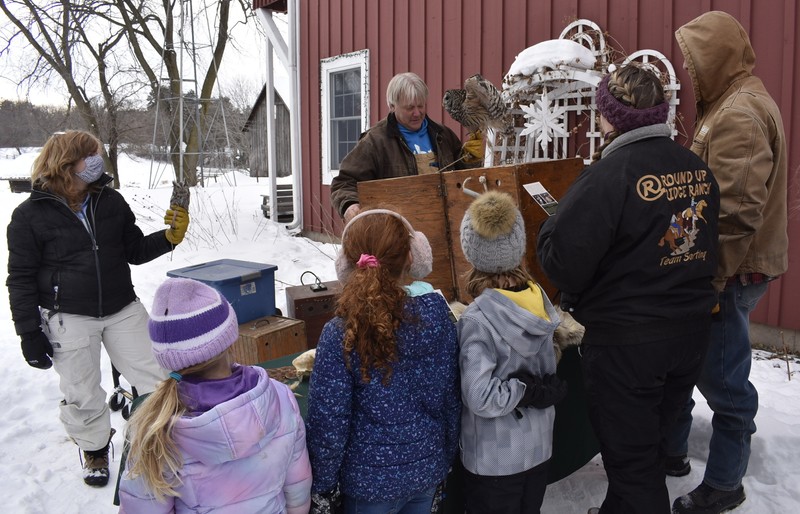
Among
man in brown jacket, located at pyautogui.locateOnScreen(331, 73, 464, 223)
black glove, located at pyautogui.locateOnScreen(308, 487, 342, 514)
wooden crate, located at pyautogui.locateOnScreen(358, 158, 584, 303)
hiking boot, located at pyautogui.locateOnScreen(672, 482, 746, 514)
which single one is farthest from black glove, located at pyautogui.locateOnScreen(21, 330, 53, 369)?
hiking boot, located at pyautogui.locateOnScreen(672, 482, 746, 514)

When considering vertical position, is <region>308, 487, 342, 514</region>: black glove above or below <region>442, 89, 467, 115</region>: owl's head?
below

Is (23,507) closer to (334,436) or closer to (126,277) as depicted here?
(126,277)

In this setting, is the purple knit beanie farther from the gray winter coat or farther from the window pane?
the window pane

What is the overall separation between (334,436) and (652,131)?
1.40 metres

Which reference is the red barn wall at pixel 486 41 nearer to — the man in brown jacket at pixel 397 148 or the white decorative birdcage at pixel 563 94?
the white decorative birdcage at pixel 563 94

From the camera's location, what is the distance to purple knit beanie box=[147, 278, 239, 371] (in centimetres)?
155

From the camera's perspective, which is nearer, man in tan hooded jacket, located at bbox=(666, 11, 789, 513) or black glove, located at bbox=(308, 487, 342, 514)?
black glove, located at bbox=(308, 487, 342, 514)

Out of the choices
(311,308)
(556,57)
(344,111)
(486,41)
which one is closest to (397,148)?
(311,308)

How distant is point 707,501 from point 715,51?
1.86 meters

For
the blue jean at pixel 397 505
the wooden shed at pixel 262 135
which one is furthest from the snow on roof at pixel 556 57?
the wooden shed at pixel 262 135

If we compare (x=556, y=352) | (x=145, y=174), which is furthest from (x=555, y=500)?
(x=145, y=174)

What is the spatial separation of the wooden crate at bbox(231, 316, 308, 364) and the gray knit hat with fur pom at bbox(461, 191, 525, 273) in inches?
65.0

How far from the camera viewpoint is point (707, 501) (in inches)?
100

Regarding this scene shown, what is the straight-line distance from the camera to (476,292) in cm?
199
